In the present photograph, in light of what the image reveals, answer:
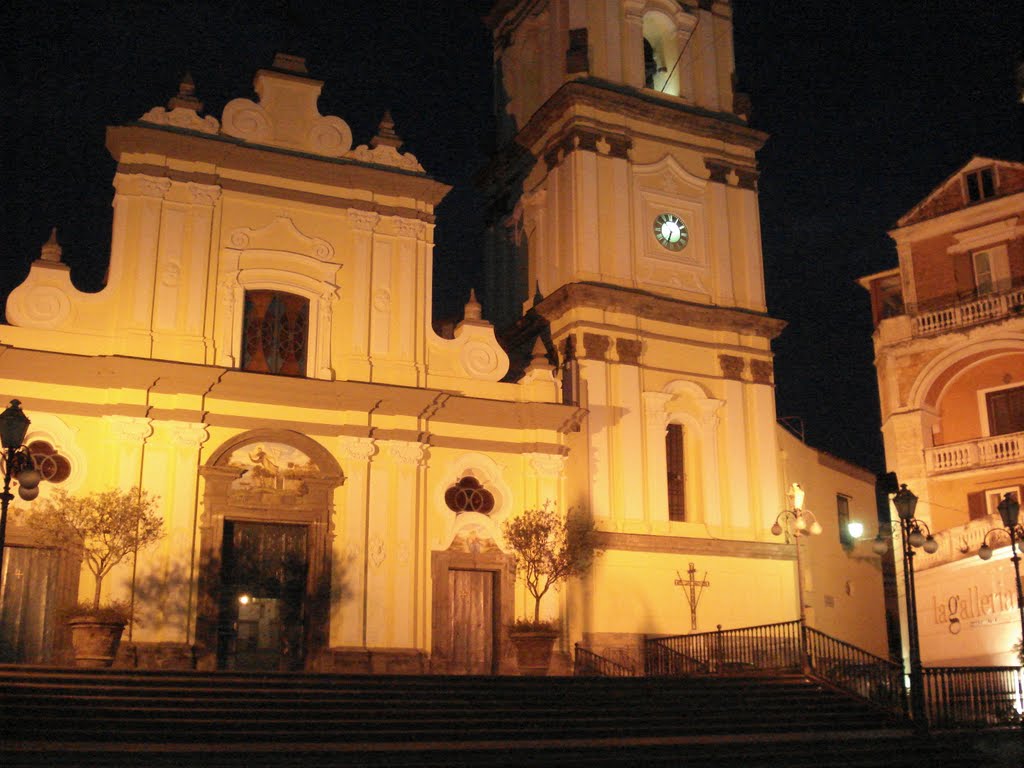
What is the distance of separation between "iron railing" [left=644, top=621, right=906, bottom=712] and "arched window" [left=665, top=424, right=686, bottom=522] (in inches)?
133

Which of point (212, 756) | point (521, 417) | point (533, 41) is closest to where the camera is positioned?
point (212, 756)

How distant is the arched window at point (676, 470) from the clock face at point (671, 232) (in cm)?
467

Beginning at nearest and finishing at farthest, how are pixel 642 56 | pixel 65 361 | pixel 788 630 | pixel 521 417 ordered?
pixel 65 361 < pixel 788 630 < pixel 521 417 < pixel 642 56

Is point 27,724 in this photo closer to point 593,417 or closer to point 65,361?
point 65,361

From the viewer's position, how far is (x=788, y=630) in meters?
26.3

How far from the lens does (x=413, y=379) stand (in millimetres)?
27219

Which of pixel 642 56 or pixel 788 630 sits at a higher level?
pixel 642 56

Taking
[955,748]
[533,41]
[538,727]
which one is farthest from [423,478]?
[533,41]

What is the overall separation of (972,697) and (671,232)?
48.1 ft

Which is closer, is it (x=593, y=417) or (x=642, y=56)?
(x=593, y=417)

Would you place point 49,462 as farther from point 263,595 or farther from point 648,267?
point 648,267

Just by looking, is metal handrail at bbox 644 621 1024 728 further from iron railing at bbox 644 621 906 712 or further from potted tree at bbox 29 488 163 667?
potted tree at bbox 29 488 163 667

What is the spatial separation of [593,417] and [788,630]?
6518 mm

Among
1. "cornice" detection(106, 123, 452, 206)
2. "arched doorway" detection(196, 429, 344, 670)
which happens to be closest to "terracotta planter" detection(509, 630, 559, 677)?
"arched doorway" detection(196, 429, 344, 670)
